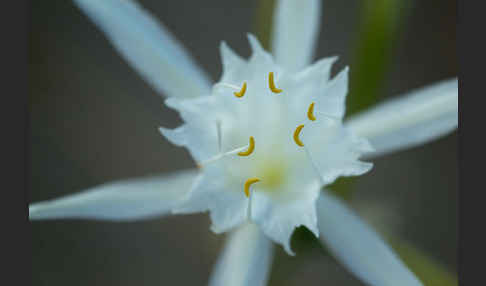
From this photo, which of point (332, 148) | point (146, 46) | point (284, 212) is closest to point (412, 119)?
point (332, 148)

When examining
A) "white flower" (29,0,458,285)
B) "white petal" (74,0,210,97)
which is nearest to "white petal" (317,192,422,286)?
"white flower" (29,0,458,285)

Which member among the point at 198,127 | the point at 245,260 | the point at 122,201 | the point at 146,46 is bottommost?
the point at 245,260

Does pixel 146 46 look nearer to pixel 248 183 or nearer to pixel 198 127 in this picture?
pixel 198 127

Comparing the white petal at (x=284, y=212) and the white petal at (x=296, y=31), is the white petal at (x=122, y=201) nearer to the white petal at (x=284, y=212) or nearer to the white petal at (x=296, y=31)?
the white petal at (x=284, y=212)

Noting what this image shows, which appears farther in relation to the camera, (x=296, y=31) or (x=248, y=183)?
(x=296, y=31)

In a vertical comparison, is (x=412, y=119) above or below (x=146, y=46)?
below

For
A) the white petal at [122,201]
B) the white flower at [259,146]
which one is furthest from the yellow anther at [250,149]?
the white petal at [122,201]

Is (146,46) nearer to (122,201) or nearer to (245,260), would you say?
(122,201)
